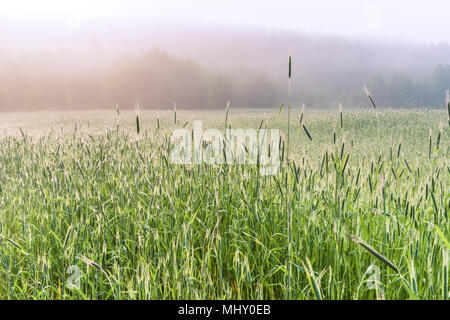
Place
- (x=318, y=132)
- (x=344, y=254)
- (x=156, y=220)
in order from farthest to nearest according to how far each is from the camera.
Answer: (x=318, y=132), (x=156, y=220), (x=344, y=254)

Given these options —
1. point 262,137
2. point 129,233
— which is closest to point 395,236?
point 262,137

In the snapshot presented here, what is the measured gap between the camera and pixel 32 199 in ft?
10.2

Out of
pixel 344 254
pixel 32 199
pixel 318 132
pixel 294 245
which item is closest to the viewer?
pixel 344 254

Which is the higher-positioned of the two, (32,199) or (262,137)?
(262,137)
